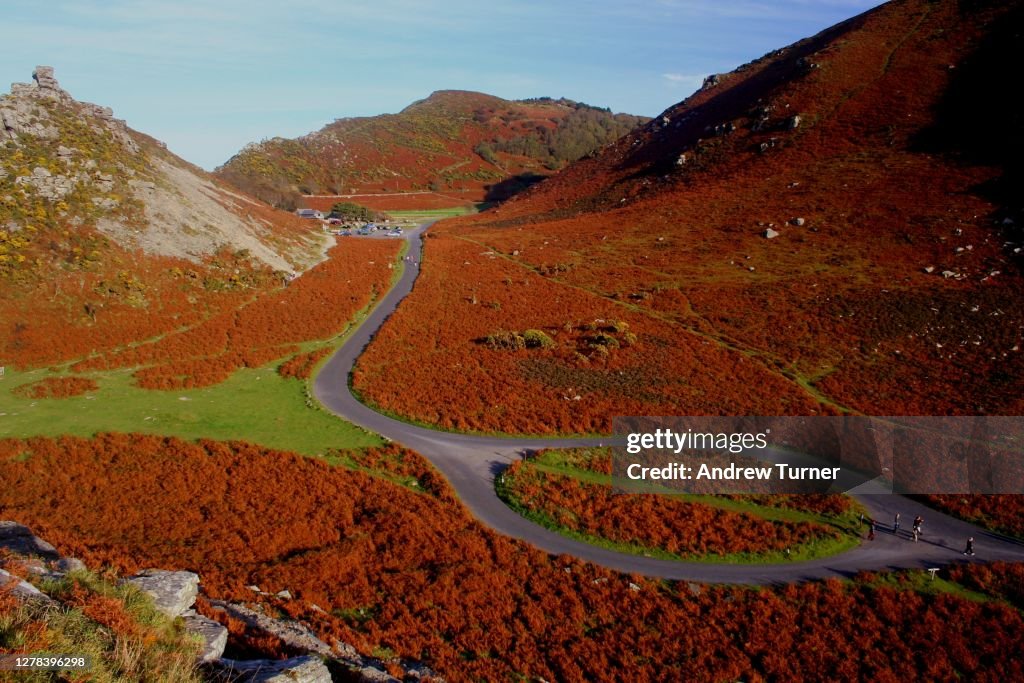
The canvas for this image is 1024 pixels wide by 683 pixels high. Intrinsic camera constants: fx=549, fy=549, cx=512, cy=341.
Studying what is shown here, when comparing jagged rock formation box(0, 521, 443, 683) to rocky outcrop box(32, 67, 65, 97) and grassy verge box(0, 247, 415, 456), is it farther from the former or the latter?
rocky outcrop box(32, 67, 65, 97)

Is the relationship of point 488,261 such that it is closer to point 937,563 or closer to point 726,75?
point 937,563

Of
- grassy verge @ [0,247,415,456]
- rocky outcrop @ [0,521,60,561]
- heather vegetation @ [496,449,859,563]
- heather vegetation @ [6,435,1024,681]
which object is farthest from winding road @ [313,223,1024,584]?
rocky outcrop @ [0,521,60,561]

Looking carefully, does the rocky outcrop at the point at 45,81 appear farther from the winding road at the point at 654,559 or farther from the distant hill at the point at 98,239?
the winding road at the point at 654,559

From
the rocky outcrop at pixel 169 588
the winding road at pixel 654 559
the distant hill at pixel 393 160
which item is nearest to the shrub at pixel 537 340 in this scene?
the winding road at pixel 654 559

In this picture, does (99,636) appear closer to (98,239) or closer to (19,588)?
(19,588)

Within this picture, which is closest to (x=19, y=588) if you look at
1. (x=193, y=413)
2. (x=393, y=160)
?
(x=193, y=413)

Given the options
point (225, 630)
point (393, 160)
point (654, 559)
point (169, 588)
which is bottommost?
point (654, 559)

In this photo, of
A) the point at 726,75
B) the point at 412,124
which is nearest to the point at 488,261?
the point at 726,75
